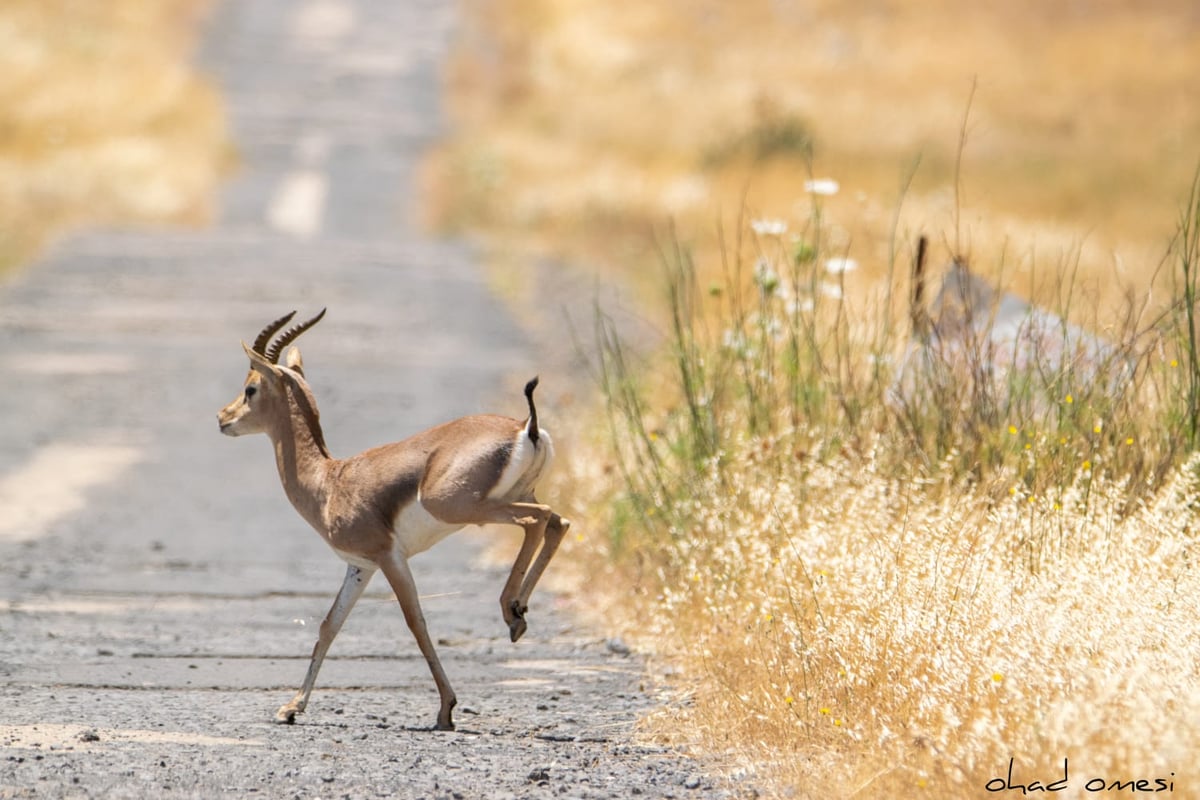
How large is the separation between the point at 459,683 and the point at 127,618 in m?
2.28

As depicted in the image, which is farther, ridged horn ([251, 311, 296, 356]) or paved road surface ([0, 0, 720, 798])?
ridged horn ([251, 311, 296, 356])

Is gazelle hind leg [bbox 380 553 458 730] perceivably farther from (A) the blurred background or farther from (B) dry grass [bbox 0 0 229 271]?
(B) dry grass [bbox 0 0 229 271]

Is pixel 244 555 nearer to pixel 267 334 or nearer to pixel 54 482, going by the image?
pixel 54 482

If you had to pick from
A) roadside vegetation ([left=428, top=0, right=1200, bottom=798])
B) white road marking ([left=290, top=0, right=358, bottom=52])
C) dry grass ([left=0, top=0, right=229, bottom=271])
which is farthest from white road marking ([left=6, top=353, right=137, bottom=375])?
white road marking ([left=290, top=0, right=358, bottom=52])

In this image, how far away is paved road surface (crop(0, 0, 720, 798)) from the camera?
721 centimetres

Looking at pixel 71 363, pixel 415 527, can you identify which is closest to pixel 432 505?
pixel 415 527

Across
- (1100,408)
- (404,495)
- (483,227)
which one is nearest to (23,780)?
(404,495)

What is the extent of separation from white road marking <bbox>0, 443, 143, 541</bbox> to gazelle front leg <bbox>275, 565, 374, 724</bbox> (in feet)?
15.5

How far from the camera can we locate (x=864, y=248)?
21.0 metres

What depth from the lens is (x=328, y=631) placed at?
27.1 ft

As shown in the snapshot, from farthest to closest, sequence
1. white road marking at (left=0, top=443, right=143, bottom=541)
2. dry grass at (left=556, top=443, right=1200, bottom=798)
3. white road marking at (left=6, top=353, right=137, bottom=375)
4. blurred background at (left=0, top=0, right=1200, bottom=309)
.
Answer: blurred background at (left=0, top=0, right=1200, bottom=309), white road marking at (left=6, top=353, right=137, bottom=375), white road marking at (left=0, top=443, right=143, bottom=541), dry grass at (left=556, top=443, right=1200, bottom=798)

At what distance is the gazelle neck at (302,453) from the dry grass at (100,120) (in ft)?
50.7

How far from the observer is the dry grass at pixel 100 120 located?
26370 millimetres

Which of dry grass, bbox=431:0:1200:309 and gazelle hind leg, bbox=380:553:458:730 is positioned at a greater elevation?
gazelle hind leg, bbox=380:553:458:730
